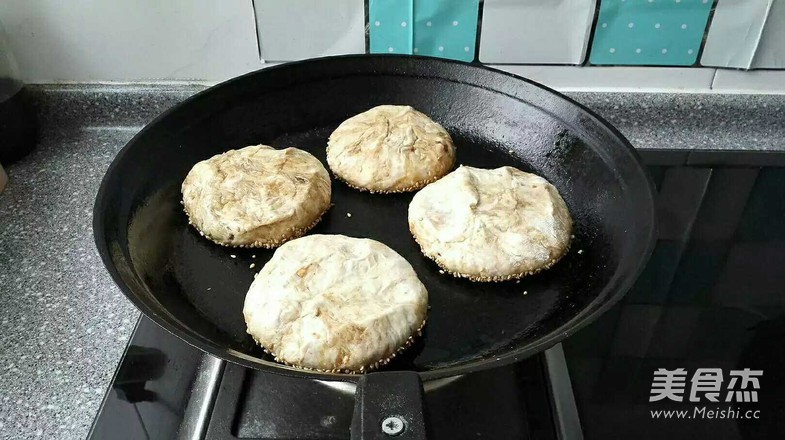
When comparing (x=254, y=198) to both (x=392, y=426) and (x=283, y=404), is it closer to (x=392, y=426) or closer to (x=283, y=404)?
(x=283, y=404)

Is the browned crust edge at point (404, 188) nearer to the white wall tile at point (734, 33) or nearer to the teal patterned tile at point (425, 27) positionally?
the teal patterned tile at point (425, 27)

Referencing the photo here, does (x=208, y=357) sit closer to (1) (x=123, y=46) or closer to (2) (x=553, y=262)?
(2) (x=553, y=262)

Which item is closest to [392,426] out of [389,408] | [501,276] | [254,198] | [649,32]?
[389,408]

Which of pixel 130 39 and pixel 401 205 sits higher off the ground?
pixel 130 39

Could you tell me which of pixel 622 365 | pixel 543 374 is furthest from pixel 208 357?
pixel 622 365

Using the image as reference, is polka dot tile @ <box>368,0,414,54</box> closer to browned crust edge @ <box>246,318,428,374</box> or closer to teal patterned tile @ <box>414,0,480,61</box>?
teal patterned tile @ <box>414,0,480,61</box>

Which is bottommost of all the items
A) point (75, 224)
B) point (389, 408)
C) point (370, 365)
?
point (75, 224)

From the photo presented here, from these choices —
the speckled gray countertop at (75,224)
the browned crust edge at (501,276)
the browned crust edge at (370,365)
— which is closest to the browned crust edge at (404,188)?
the browned crust edge at (501,276)
